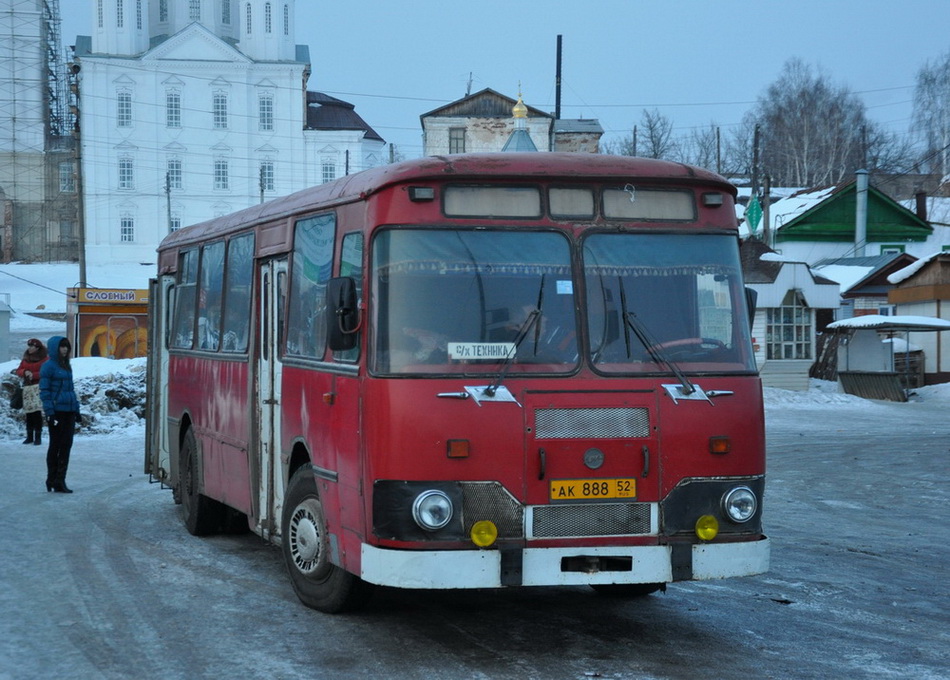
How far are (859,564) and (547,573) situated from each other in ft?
15.0

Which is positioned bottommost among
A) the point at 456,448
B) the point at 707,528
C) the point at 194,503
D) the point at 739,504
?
the point at 194,503

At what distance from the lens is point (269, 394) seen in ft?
32.0

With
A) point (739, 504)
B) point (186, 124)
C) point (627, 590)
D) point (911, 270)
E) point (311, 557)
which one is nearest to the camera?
point (739, 504)

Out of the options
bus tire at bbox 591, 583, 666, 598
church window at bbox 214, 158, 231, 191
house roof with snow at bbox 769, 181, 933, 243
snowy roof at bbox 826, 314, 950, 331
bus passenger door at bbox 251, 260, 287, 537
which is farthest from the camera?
church window at bbox 214, 158, 231, 191

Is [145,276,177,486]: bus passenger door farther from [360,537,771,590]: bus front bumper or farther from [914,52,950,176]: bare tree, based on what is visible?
[914,52,950,176]: bare tree

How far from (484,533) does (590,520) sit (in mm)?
599

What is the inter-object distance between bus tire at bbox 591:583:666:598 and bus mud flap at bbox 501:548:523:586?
2.06 metres

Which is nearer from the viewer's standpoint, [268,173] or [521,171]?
[521,171]

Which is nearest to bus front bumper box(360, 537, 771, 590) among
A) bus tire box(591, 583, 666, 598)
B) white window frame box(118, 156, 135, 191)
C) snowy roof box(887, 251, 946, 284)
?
bus tire box(591, 583, 666, 598)

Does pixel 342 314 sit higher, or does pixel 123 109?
pixel 123 109

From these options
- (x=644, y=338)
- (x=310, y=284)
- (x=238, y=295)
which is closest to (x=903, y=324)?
(x=238, y=295)

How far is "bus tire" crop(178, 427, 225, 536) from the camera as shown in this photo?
12000mm

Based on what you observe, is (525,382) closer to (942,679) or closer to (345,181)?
(345,181)

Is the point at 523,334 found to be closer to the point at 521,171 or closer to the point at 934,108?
the point at 521,171
